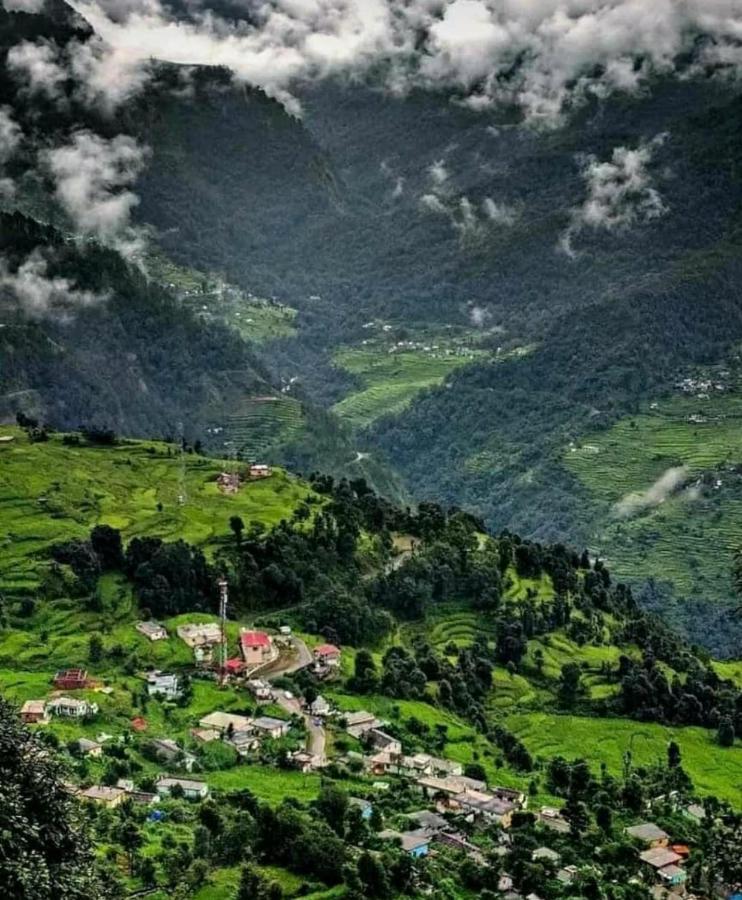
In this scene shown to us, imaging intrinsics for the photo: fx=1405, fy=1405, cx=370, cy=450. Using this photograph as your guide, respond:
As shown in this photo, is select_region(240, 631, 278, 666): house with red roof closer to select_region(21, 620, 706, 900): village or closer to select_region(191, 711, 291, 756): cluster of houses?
select_region(21, 620, 706, 900): village

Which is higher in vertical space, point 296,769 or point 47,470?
point 47,470

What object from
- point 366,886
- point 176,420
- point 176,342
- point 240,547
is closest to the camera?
point 366,886

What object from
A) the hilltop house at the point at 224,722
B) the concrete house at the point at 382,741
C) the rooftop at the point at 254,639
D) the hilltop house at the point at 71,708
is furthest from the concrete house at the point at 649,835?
the hilltop house at the point at 71,708

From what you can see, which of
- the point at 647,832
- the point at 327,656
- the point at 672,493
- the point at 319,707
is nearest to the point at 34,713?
the point at 319,707

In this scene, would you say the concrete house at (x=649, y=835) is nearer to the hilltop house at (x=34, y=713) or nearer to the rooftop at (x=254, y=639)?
the rooftop at (x=254, y=639)

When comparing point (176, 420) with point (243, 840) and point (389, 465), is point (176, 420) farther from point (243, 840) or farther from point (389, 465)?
point (243, 840)

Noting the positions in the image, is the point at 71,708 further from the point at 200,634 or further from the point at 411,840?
the point at 411,840

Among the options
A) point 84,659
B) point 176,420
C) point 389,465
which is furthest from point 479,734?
point 389,465
